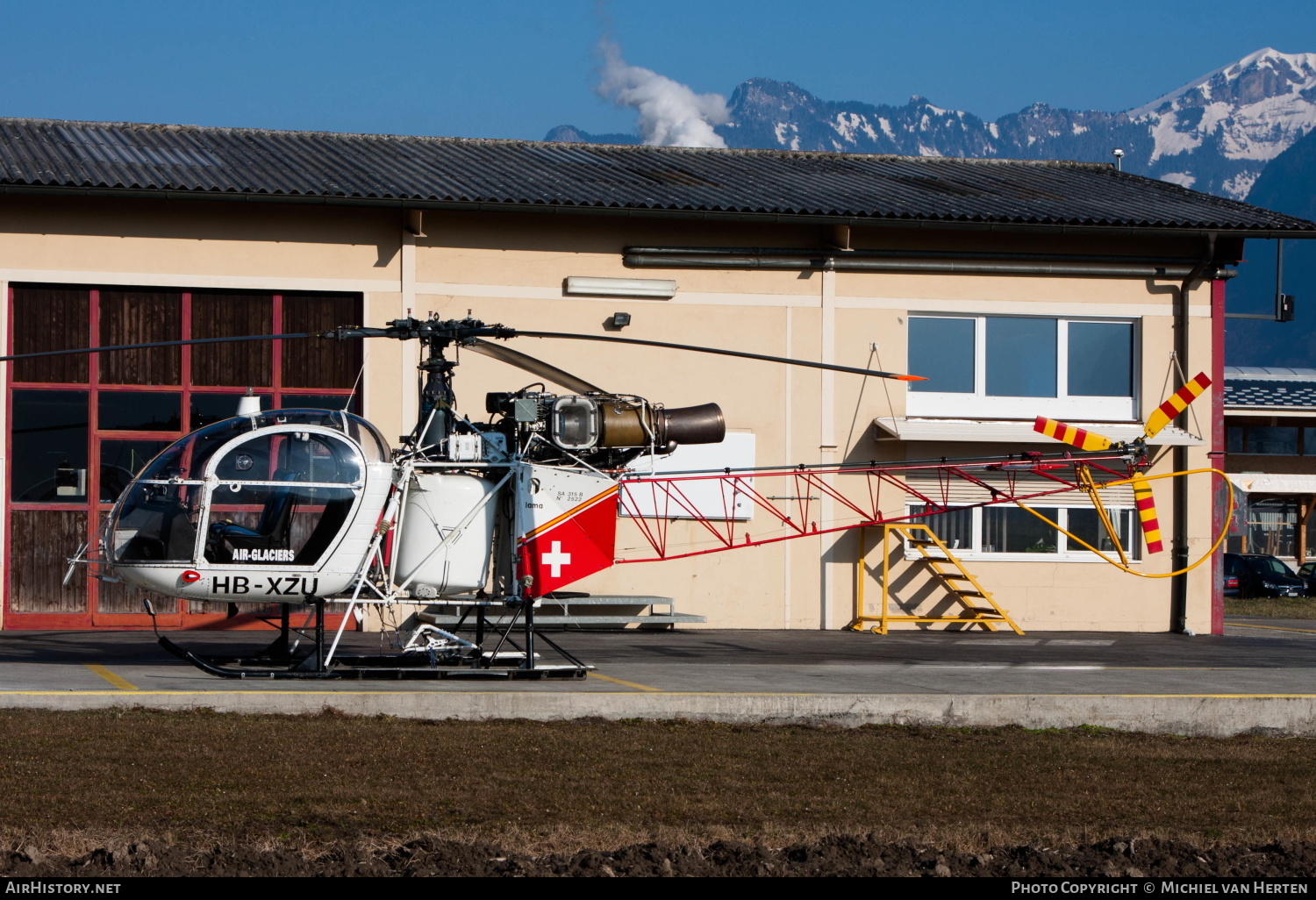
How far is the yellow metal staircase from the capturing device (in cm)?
2089

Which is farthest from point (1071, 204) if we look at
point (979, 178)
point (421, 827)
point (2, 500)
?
point (421, 827)

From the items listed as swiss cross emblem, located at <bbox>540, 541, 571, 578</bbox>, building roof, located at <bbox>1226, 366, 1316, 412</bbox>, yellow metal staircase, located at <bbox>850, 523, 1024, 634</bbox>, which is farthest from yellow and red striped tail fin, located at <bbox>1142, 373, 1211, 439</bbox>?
building roof, located at <bbox>1226, 366, 1316, 412</bbox>

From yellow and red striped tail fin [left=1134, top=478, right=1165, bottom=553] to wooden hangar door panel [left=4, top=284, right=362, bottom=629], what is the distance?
10389 millimetres

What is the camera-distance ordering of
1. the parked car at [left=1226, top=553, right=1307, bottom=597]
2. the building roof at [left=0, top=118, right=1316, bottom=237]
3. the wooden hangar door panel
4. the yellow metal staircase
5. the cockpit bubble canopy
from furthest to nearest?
1. the parked car at [left=1226, top=553, right=1307, bottom=597]
2. the yellow metal staircase
3. the building roof at [left=0, top=118, right=1316, bottom=237]
4. the wooden hangar door panel
5. the cockpit bubble canopy

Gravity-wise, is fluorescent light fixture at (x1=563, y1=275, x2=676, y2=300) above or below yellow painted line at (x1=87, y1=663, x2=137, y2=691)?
above

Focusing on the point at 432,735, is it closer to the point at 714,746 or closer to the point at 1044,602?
the point at 714,746

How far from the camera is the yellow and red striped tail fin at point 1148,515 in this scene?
14.8 m

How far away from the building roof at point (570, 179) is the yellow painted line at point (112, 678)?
318 inches

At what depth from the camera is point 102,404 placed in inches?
753

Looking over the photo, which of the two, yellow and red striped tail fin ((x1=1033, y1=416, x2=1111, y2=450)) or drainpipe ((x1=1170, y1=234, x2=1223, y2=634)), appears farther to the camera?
drainpipe ((x1=1170, y1=234, x2=1223, y2=634))

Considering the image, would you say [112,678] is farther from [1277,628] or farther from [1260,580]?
[1260,580]

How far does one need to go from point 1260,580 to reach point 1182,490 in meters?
21.4

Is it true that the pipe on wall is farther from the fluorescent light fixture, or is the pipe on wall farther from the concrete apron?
the concrete apron

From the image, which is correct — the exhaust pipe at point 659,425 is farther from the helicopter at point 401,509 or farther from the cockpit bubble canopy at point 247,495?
the cockpit bubble canopy at point 247,495
